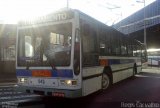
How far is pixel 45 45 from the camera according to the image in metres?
9.78

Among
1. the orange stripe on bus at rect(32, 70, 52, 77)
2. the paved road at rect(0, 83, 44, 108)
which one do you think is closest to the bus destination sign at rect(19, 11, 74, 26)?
the orange stripe on bus at rect(32, 70, 52, 77)

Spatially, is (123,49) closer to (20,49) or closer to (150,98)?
(150,98)

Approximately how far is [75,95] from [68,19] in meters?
→ 2.31

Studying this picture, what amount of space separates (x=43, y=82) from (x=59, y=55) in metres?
1.07

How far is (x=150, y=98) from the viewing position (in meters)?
11.1

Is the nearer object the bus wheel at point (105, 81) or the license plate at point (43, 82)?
the license plate at point (43, 82)

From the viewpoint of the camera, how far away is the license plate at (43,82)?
967 centimetres

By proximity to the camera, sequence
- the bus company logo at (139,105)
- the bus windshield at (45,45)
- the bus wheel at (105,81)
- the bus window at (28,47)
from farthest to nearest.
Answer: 1. the bus wheel at (105,81)
2. the bus window at (28,47)
3. the bus company logo at (139,105)
4. the bus windshield at (45,45)

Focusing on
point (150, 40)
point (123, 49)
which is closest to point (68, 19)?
point (123, 49)

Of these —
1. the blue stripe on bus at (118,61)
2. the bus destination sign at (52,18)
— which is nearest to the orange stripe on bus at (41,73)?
the bus destination sign at (52,18)

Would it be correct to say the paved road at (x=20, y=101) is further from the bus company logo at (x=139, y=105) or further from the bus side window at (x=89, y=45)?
the bus company logo at (x=139, y=105)

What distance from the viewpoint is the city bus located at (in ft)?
30.9


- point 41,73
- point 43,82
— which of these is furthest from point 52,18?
point 43,82

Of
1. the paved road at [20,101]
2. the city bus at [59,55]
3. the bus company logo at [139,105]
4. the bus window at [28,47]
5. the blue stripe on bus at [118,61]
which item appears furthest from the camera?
the blue stripe on bus at [118,61]
